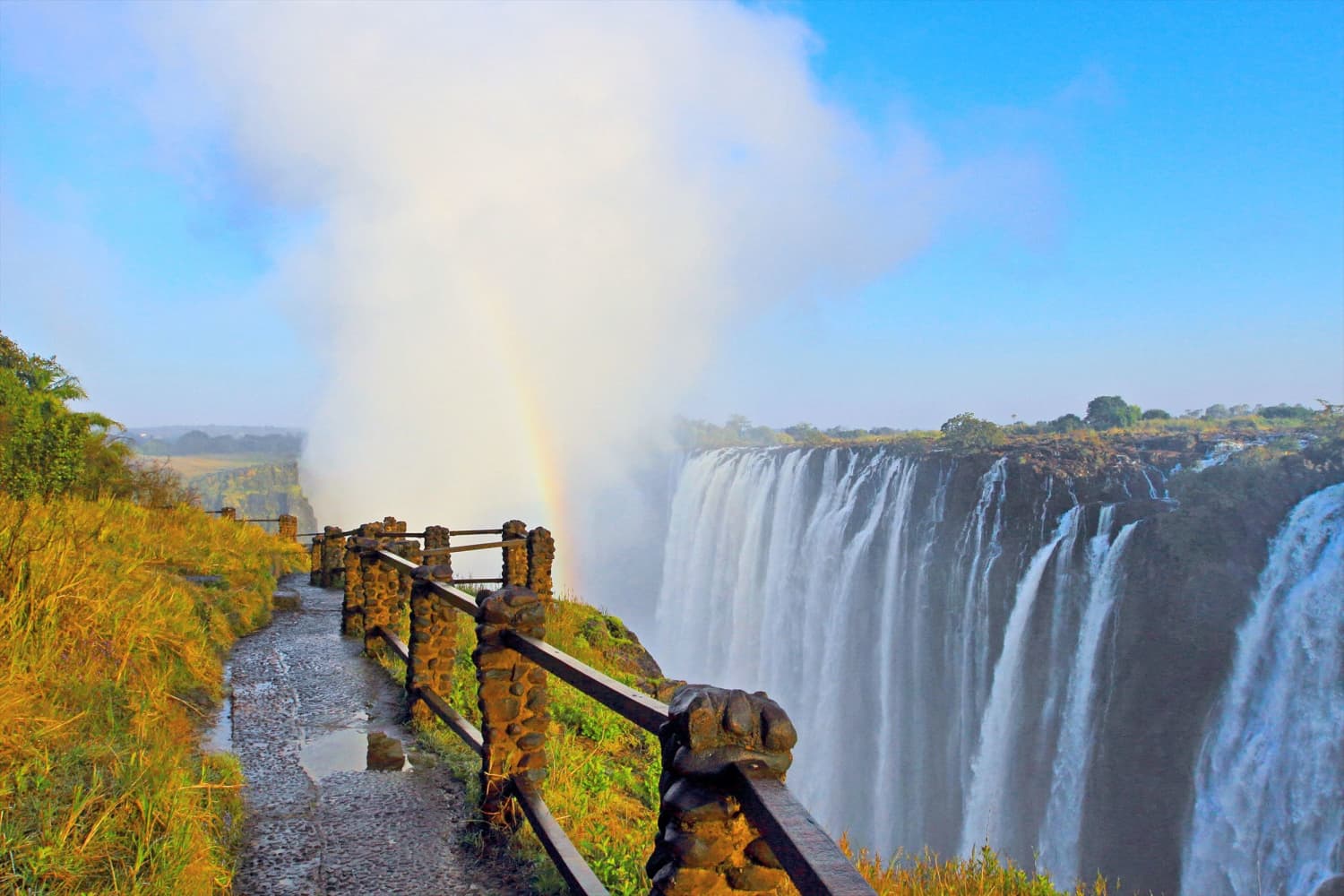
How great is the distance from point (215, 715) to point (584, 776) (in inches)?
104

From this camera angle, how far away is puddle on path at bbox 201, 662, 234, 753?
16.0 ft

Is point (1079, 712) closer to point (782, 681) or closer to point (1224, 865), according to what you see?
point (1224, 865)

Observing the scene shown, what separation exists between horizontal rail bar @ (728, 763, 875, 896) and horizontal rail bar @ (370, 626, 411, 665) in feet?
19.1

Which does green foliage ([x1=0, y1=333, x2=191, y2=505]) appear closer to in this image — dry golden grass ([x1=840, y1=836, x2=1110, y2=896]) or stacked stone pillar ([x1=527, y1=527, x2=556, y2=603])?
stacked stone pillar ([x1=527, y1=527, x2=556, y2=603])

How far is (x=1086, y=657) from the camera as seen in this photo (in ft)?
67.6

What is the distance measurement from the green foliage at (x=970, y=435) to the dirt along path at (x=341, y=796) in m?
23.6

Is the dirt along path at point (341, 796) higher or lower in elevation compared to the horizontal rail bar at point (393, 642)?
lower

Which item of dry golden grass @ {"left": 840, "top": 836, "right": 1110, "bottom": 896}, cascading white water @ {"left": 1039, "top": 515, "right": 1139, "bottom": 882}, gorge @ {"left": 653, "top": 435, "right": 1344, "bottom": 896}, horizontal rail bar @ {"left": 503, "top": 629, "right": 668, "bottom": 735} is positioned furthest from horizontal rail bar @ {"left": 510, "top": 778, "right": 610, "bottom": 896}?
cascading white water @ {"left": 1039, "top": 515, "right": 1139, "bottom": 882}

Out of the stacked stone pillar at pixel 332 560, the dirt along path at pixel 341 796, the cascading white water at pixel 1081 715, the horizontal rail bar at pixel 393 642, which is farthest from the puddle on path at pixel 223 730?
the cascading white water at pixel 1081 715

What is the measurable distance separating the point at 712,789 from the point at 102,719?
12.3ft

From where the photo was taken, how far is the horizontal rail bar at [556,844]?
9.69 feet

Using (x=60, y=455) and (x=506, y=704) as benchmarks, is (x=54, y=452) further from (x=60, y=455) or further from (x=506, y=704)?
(x=506, y=704)

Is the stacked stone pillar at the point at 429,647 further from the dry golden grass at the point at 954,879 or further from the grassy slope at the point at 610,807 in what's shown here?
the dry golden grass at the point at 954,879

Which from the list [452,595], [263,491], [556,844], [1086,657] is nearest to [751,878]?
[556,844]
